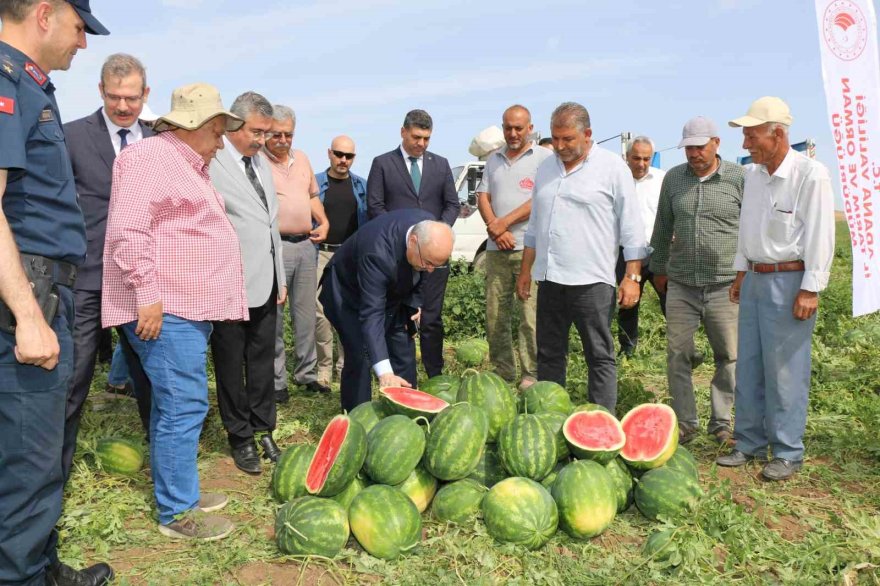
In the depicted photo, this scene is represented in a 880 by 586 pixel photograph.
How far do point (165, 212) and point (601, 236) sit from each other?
3.01m

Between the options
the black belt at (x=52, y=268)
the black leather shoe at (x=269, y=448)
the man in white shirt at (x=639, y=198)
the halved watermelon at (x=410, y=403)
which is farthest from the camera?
the man in white shirt at (x=639, y=198)

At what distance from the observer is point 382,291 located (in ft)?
15.3

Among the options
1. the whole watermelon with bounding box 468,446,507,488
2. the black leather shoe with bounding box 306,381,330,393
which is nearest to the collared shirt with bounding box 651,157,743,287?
the whole watermelon with bounding box 468,446,507,488

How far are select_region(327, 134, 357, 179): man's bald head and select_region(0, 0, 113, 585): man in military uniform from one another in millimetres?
4412

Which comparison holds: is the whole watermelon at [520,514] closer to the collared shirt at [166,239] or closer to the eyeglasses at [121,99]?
the collared shirt at [166,239]

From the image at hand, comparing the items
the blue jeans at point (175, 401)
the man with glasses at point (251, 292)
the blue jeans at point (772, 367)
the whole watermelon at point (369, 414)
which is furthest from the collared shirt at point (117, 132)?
the blue jeans at point (772, 367)

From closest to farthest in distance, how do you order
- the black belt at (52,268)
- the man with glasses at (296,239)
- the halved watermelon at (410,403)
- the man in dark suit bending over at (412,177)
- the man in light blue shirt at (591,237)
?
the black belt at (52,268) < the halved watermelon at (410,403) < the man in light blue shirt at (591,237) < the man with glasses at (296,239) < the man in dark suit bending over at (412,177)

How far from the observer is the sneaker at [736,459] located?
4.86 m

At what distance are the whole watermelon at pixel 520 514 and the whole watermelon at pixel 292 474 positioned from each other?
104cm

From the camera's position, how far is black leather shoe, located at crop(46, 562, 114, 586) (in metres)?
3.17

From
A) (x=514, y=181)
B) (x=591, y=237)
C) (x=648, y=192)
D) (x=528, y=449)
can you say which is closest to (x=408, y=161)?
(x=514, y=181)

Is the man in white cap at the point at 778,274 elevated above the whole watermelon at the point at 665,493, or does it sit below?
above

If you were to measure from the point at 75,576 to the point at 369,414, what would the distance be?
67.4 inches

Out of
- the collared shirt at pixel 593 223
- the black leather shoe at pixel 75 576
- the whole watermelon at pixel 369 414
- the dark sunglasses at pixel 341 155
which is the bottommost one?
the black leather shoe at pixel 75 576
